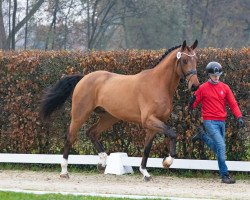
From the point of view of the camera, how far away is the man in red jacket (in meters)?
9.37

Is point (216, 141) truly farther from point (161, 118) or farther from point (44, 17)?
point (44, 17)

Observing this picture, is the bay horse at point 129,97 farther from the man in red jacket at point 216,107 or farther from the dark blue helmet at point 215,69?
the man in red jacket at point 216,107

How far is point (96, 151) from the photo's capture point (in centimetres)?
1119

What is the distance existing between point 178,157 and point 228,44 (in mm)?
32559

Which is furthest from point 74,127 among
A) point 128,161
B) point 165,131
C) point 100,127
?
point 165,131

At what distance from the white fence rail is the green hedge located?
383 millimetres

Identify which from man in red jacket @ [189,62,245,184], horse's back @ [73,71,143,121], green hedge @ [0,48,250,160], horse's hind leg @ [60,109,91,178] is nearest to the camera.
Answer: man in red jacket @ [189,62,245,184]

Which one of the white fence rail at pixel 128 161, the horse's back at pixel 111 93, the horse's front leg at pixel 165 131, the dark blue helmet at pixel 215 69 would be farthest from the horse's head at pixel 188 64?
the white fence rail at pixel 128 161

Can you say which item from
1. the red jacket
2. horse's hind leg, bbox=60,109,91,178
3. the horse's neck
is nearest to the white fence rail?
horse's hind leg, bbox=60,109,91,178

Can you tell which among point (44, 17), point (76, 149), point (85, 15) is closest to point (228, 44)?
point (85, 15)

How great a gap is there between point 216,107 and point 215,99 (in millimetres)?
134

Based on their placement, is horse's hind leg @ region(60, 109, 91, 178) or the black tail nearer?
horse's hind leg @ region(60, 109, 91, 178)

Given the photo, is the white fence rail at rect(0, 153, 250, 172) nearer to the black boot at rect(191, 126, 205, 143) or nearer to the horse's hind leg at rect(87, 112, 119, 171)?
the horse's hind leg at rect(87, 112, 119, 171)

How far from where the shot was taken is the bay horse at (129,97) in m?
9.25
